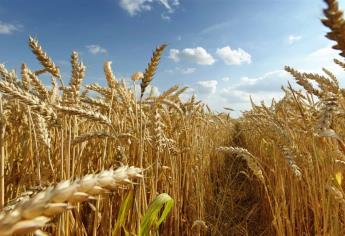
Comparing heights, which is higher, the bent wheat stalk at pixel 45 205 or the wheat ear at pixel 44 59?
the wheat ear at pixel 44 59

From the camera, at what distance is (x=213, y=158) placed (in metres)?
3.84

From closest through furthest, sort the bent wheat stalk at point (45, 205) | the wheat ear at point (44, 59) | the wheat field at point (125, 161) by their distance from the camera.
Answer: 1. the bent wheat stalk at point (45, 205)
2. the wheat field at point (125, 161)
3. the wheat ear at point (44, 59)

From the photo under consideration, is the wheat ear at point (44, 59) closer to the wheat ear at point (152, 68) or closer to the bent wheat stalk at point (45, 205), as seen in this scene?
the wheat ear at point (152, 68)

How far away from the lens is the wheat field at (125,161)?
1.45 ft

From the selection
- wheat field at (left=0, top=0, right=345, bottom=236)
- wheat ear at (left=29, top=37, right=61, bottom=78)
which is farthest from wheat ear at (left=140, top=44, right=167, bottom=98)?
wheat ear at (left=29, top=37, right=61, bottom=78)

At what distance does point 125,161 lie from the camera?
54.7 inches

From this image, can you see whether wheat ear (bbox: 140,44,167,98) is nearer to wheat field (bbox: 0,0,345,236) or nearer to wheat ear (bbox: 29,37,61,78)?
wheat field (bbox: 0,0,345,236)

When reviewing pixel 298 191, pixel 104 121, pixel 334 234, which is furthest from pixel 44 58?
pixel 298 191

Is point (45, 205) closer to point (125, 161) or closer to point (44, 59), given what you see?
point (44, 59)

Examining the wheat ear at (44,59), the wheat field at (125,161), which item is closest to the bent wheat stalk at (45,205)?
the wheat field at (125,161)

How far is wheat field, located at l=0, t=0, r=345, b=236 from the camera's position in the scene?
0.44m

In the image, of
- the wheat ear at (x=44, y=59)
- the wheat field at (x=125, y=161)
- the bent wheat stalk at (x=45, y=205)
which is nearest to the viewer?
the bent wheat stalk at (x=45, y=205)

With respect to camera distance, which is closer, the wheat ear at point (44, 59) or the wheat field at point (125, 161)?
the wheat field at point (125, 161)

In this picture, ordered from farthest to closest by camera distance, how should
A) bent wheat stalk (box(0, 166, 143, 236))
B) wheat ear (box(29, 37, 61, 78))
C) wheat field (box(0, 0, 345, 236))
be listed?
1. wheat ear (box(29, 37, 61, 78))
2. wheat field (box(0, 0, 345, 236))
3. bent wheat stalk (box(0, 166, 143, 236))
